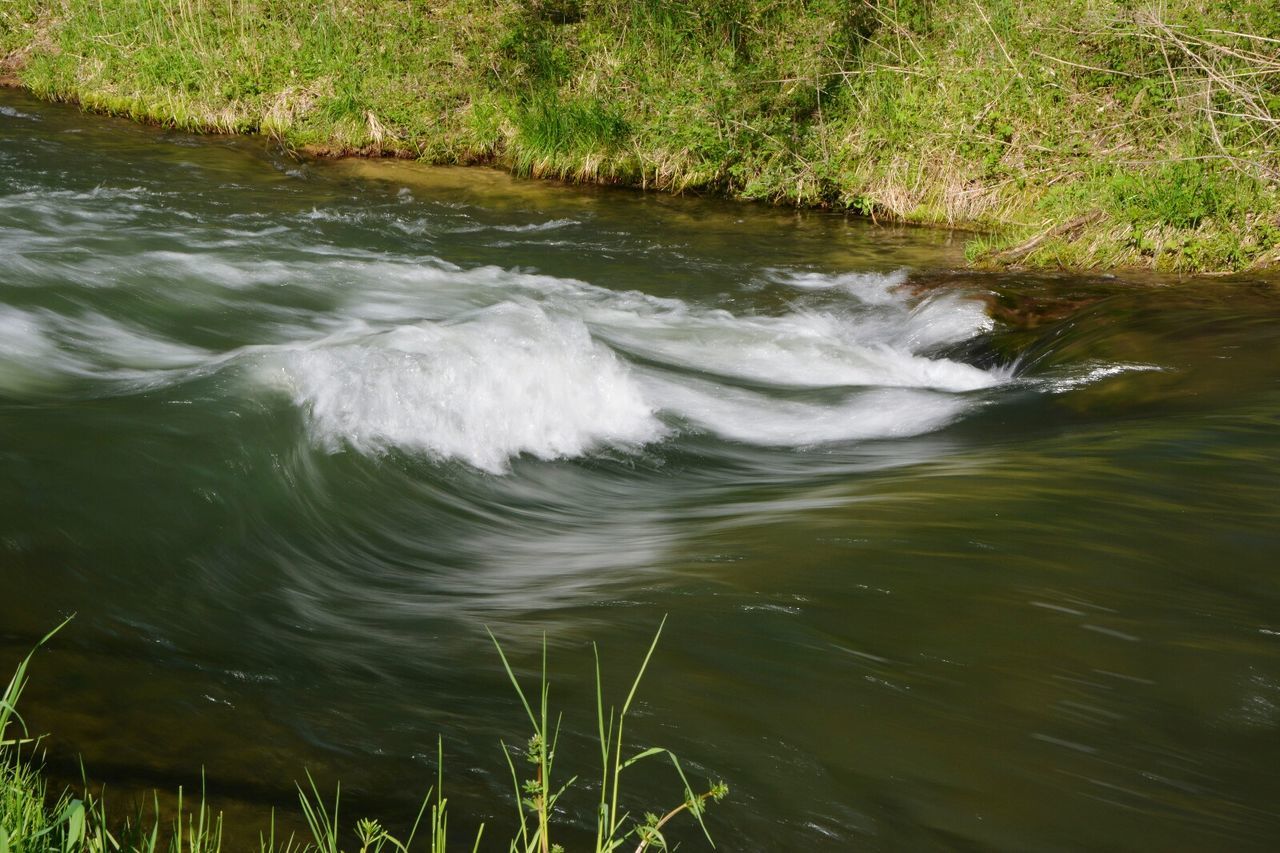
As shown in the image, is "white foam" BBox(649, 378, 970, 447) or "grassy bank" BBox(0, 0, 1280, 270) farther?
"grassy bank" BBox(0, 0, 1280, 270)

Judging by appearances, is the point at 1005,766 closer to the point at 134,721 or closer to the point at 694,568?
the point at 694,568

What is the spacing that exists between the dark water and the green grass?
0.21 ft

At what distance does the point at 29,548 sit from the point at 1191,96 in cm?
890

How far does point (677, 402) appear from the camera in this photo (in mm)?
6391

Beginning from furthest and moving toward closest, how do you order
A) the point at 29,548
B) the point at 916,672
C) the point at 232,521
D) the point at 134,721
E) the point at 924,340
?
the point at 924,340 < the point at 232,521 < the point at 29,548 < the point at 916,672 < the point at 134,721

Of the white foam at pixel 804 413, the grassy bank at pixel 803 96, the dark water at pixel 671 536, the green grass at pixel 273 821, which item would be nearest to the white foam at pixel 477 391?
the dark water at pixel 671 536

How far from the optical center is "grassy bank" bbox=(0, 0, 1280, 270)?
934cm

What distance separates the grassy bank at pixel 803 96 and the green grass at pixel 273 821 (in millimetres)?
8093

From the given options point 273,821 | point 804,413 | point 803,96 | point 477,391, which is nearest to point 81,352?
point 477,391

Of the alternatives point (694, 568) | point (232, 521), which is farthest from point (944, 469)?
point (232, 521)

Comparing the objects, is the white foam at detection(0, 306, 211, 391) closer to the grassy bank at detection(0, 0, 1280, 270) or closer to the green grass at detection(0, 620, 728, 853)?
the green grass at detection(0, 620, 728, 853)

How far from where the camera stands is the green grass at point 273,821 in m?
1.60

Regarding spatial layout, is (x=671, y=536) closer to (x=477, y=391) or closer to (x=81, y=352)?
(x=477, y=391)

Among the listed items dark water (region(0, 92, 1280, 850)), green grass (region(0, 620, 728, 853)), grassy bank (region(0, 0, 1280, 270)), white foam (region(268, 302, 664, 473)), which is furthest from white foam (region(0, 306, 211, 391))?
grassy bank (region(0, 0, 1280, 270))
